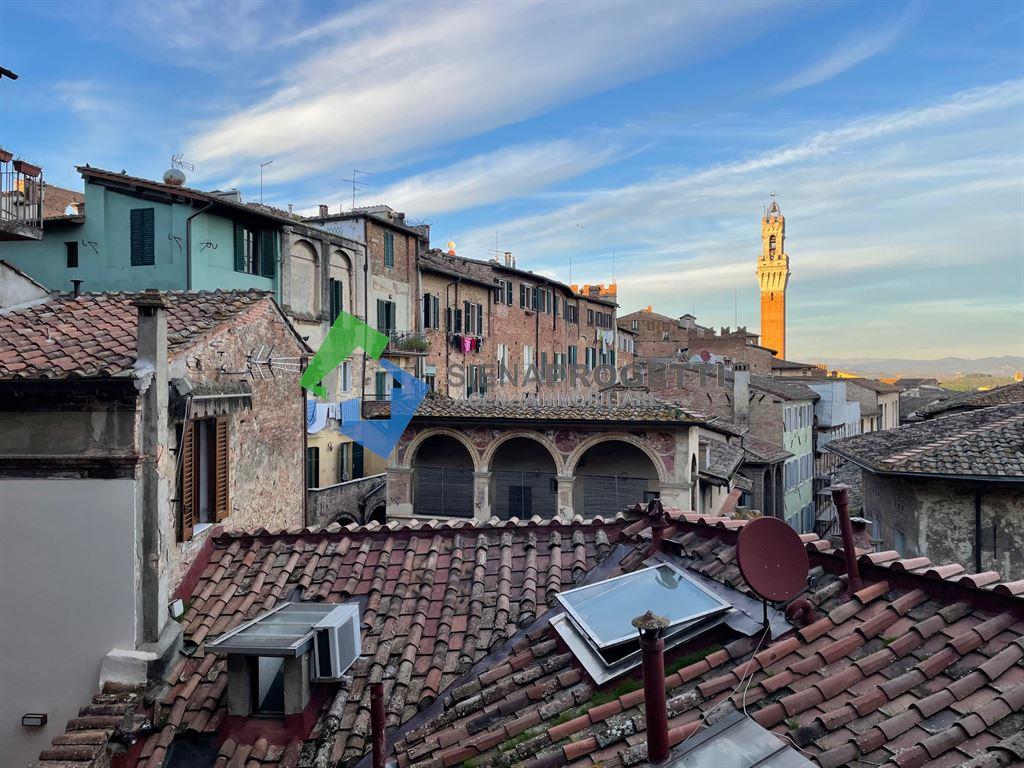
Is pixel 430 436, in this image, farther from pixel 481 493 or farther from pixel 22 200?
pixel 22 200

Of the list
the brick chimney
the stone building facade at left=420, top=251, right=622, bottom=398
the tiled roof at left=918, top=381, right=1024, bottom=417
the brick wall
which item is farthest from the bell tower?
the brick wall

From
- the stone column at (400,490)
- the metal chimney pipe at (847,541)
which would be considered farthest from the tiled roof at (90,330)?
the stone column at (400,490)

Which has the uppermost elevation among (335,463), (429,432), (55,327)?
(55,327)

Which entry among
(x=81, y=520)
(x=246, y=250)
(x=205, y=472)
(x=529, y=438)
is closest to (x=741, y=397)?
(x=529, y=438)

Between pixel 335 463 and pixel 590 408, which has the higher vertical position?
pixel 590 408

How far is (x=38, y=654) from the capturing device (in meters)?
6.35

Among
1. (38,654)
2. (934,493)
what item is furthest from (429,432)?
(38,654)

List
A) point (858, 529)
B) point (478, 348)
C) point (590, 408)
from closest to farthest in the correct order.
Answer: point (858, 529)
point (590, 408)
point (478, 348)

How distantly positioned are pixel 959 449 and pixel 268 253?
1959 cm

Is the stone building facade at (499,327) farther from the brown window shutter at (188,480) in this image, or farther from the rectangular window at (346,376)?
the brown window shutter at (188,480)

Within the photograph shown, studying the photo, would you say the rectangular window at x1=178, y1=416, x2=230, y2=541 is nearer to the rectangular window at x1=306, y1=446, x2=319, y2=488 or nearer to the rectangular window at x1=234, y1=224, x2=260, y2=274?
the rectangular window at x1=234, y1=224, x2=260, y2=274

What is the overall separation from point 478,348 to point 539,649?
99.8ft

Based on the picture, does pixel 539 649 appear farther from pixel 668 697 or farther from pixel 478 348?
pixel 478 348

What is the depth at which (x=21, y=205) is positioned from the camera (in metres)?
11.5
